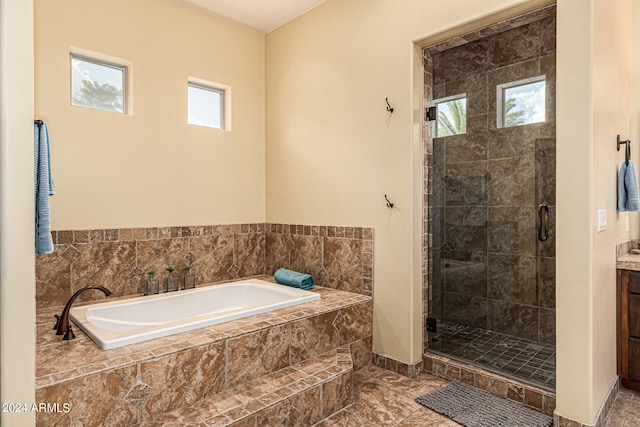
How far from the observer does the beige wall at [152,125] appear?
2.66 metres

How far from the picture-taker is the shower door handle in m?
2.40

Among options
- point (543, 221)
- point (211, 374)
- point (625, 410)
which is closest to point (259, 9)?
point (543, 221)

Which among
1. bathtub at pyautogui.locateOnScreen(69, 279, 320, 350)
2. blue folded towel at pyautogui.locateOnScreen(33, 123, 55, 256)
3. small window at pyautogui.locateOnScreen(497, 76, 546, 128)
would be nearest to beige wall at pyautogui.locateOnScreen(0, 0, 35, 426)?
blue folded towel at pyautogui.locateOnScreen(33, 123, 55, 256)

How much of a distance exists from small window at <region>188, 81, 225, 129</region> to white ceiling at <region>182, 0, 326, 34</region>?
2.23 ft

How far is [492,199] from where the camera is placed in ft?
9.12

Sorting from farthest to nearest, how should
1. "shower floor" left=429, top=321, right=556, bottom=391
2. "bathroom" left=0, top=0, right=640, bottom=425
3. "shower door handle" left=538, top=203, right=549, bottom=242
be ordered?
"shower door handle" left=538, top=203, right=549, bottom=242 < "shower floor" left=429, top=321, right=556, bottom=391 < "bathroom" left=0, top=0, right=640, bottom=425

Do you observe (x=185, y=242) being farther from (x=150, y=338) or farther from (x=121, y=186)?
(x=150, y=338)

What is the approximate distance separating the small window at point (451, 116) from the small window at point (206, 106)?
2.04 metres

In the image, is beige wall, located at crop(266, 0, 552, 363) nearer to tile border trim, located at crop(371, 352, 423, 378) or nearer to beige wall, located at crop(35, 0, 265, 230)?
tile border trim, located at crop(371, 352, 423, 378)

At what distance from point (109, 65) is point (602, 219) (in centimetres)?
357

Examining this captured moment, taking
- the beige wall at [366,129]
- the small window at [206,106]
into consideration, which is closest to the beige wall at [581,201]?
the beige wall at [366,129]

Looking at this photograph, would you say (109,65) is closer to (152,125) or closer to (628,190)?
(152,125)

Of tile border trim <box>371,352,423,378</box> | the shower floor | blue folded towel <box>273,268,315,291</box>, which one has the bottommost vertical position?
tile border trim <box>371,352,423,378</box>

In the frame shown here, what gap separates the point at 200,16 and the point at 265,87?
34.4 inches
